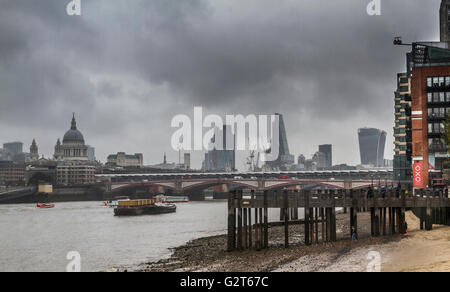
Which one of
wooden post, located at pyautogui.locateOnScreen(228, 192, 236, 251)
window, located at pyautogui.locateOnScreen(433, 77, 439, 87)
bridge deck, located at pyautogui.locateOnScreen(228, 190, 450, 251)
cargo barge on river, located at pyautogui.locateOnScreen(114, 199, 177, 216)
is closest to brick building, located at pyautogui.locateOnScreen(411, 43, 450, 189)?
window, located at pyautogui.locateOnScreen(433, 77, 439, 87)

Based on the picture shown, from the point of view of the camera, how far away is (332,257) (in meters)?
31.9

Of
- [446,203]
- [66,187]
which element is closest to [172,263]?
[446,203]

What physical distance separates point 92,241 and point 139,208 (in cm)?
4607

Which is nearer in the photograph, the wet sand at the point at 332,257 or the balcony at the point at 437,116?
the wet sand at the point at 332,257

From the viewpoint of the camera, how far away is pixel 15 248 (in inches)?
2032

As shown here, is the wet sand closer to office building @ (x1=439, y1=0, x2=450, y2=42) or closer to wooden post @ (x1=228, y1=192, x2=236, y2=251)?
wooden post @ (x1=228, y1=192, x2=236, y2=251)

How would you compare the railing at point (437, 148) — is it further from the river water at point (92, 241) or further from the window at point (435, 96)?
the river water at point (92, 241)

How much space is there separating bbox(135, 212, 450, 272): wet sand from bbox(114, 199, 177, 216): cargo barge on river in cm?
5698

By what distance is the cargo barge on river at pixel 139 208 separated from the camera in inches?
3872

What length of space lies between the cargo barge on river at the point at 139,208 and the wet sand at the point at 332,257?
56979 mm

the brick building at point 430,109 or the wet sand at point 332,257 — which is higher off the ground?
the brick building at point 430,109

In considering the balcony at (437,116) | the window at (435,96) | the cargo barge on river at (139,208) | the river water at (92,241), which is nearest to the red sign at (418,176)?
the balcony at (437,116)
